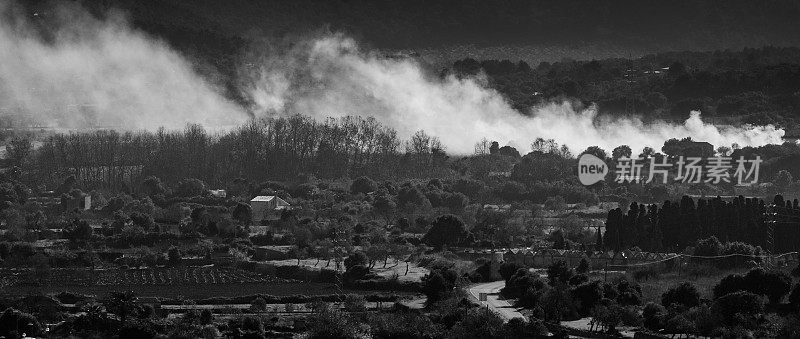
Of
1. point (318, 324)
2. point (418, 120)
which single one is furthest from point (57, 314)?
point (418, 120)

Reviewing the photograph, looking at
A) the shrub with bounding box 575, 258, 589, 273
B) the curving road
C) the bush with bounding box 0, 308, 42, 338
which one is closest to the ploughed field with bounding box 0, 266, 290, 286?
the curving road

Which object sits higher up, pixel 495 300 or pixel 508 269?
pixel 508 269

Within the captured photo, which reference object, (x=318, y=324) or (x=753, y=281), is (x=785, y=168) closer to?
(x=753, y=281)

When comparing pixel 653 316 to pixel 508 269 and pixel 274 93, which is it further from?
pixel 274 93
